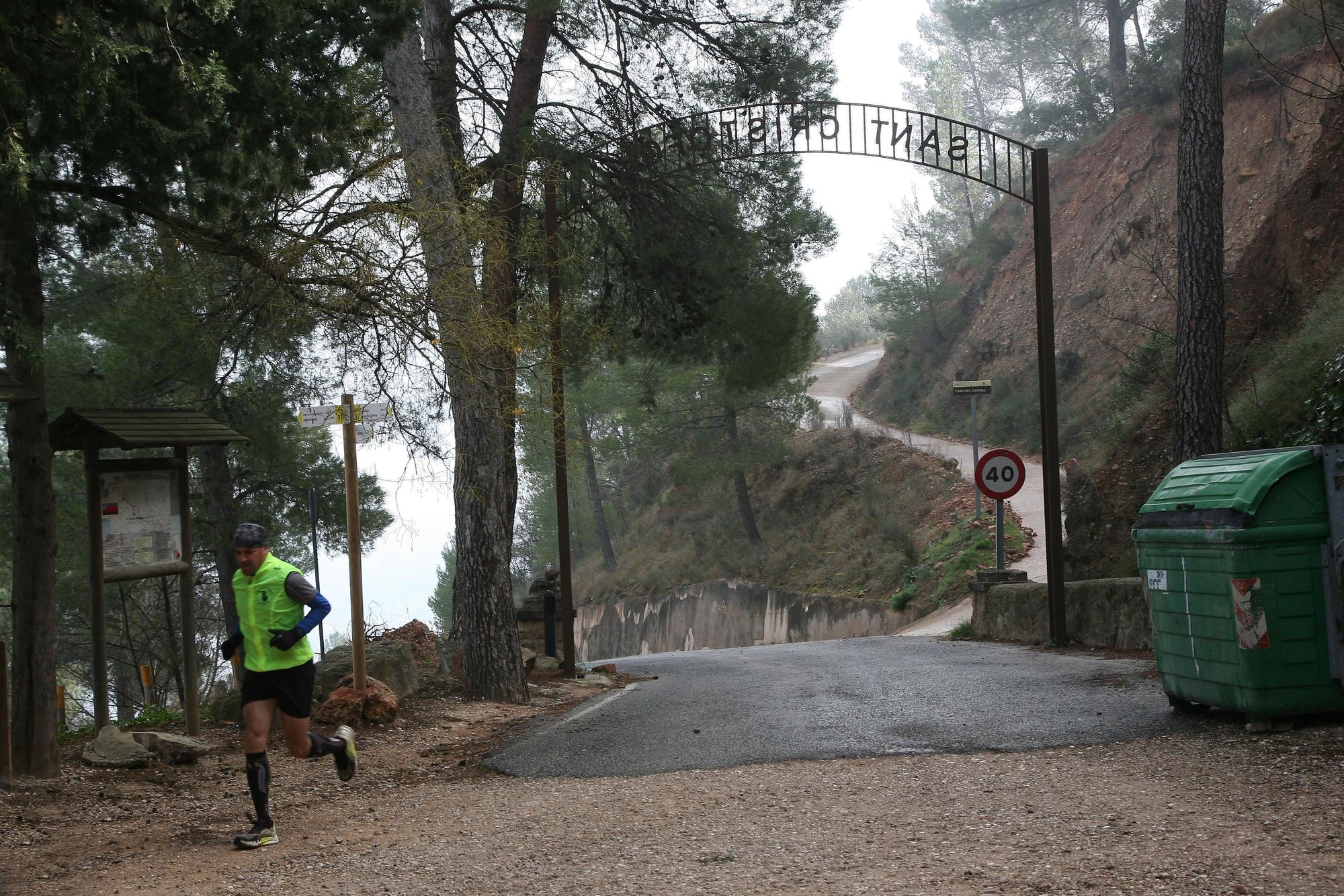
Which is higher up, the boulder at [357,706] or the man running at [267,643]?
the man running at [267,643]

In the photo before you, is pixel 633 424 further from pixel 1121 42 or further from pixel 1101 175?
pixel 1121 42

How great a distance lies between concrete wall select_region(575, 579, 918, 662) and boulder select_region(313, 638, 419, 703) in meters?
16.5

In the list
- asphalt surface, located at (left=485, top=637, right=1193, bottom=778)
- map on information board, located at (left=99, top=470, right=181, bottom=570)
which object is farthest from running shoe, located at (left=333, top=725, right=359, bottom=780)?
map on information board, located at (left=99, top=470, right=181, bottom=570)

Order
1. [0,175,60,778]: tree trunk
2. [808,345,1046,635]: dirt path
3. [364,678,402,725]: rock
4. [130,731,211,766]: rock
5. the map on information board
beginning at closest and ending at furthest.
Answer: [0,175,60,778]: tree trunk
[130,731,211,766]: rock
the map on information board
[364,678,402,725]: rock
[808,345,1046,635]: dirt path

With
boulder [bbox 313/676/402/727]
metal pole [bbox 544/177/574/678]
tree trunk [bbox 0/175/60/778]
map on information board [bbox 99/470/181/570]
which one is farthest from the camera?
metal pole [bbox 544/177/574/678]

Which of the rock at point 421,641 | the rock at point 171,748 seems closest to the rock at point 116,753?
the rock at point 171,748

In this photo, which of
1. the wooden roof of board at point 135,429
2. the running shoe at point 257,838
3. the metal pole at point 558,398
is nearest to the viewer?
the running shoe at point 257,838

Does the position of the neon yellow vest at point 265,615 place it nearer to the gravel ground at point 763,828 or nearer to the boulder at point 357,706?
the gravel ground at point 763,828

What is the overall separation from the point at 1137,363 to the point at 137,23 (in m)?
19.8

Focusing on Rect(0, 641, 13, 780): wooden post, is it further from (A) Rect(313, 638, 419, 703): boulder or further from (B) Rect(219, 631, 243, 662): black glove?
(A) Rect(313, 638, 419, 703): boulder

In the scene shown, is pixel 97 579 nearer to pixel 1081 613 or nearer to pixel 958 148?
pixel 958 148

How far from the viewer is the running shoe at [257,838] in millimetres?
6199

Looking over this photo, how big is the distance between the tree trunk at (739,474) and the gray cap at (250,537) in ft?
104

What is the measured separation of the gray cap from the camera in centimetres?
644
